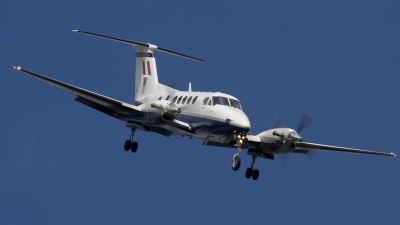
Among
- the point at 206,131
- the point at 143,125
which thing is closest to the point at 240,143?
the point at 206,131

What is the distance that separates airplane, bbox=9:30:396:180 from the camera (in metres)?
30.2

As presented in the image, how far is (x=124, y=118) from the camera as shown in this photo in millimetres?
32656

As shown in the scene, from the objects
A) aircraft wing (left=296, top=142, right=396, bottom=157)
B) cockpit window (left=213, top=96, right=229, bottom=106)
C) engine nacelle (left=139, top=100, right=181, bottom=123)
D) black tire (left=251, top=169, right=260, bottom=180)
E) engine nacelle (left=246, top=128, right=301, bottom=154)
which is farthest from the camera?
aircraft wing (left=296, top=142, right=396, bottom=157)

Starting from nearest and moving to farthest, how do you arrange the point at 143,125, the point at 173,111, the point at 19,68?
the point at 19,68 < the point at 173,111 < the point at 143,125

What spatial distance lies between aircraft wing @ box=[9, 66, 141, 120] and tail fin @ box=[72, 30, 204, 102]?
335 cm

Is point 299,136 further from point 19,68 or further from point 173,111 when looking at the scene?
point 19,68

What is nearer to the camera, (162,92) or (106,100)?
(106,100)

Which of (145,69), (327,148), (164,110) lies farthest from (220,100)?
(145,69)

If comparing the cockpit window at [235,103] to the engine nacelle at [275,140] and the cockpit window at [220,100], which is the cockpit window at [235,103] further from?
the engine nacelle at [275,140]

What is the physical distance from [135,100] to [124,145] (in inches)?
124

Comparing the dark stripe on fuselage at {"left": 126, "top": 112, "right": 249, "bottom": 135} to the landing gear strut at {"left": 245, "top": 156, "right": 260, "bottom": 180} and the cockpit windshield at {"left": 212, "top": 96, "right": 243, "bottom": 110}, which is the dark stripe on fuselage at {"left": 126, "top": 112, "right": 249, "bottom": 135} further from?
the landing gear strut at {"left": 245, "top": 156, "right": 260, "bottom": 180}

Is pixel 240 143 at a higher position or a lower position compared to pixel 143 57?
lower

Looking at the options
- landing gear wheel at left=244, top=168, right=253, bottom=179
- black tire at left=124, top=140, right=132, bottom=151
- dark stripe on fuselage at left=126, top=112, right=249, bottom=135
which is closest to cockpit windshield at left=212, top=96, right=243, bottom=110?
dark stripe on fuselage at left=126, top=112, right=249, bottom=135

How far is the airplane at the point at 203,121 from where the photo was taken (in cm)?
3017
